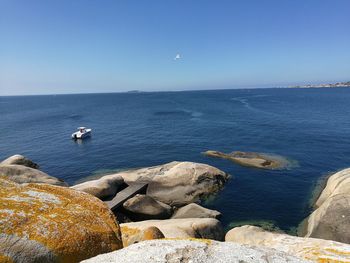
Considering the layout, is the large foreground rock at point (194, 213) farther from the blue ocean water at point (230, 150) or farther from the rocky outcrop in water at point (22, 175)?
the rocky outcrop in water at point (22, 175)

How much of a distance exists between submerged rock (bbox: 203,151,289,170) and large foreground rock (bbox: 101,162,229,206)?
6.84m

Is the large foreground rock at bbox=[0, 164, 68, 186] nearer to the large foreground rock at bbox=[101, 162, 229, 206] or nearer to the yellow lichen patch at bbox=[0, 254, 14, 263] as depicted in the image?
the large foreground rock at bbox=[101, 162, 229, 206]

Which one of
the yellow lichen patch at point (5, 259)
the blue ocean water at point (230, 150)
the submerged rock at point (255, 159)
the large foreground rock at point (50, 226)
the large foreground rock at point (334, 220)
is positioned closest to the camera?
the yellow lichen patch at point (5, 259)

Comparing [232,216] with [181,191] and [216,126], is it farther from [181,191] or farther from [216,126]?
[216,126]

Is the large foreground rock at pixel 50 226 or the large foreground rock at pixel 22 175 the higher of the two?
the large foreground rock at pixel 50 226

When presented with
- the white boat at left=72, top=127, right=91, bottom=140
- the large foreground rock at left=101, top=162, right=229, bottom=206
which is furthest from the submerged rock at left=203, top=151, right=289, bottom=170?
the white boat at left=72, top=127, right=91, bottom=140

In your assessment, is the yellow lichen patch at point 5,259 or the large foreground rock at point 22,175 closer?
the yellow lichen patch at point 5,259

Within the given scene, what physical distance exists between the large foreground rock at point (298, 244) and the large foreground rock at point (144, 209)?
7.62 metres

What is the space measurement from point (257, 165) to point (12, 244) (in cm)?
3484

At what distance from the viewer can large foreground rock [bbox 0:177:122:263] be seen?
4598 millimetres

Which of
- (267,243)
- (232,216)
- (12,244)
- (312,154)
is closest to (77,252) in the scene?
(12,244)

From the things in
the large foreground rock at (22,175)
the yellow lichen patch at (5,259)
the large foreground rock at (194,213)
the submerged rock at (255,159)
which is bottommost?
the large foreground rock at (194,213)

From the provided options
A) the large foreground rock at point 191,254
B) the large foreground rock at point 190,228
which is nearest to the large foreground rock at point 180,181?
the large foreground rock at point 190,228

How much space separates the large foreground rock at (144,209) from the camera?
22.5 metres
